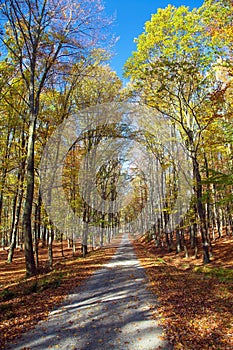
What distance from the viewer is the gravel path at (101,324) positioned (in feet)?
15.4

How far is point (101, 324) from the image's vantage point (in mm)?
5605

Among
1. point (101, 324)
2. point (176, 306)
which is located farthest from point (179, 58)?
point (101, 324)

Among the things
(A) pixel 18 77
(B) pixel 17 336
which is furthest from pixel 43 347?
(A) pixel 18 77

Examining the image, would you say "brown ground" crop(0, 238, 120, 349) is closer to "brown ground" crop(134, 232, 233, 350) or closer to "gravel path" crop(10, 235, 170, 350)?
"gravel path" crop(10, 235, 170, 350)

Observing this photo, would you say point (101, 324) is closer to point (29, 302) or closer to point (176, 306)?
point (176, 306)

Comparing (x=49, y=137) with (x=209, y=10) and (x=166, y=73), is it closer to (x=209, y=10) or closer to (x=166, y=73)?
(x=166, y=73)

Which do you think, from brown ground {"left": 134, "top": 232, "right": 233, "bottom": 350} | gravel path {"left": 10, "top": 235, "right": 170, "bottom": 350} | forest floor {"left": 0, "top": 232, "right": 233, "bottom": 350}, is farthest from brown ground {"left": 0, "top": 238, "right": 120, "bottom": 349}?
brown ground {"left": 134, "top": 232, "right": 233, "bottom": 350}

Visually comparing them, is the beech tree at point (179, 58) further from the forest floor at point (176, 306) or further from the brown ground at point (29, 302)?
the brown ground at point (29, 302)

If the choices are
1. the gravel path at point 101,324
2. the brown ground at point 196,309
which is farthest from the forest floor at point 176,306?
the gravel path at point 101,324

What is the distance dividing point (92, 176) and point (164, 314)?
55.3 ft

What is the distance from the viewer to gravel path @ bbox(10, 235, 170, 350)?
471cm

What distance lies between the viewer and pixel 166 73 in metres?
13.6

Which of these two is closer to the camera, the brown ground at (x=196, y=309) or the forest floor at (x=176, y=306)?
the brown ground at (x=196, y=309)

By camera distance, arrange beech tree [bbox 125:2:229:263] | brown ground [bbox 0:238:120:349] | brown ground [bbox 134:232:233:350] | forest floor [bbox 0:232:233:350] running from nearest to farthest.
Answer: brown ground [bbox 134:232:233:350] → forest floor [bbox 0:232:233:350] → brown ground [bbox 0:238:120:349] → beech tree [bbox 125:2:229:263]
